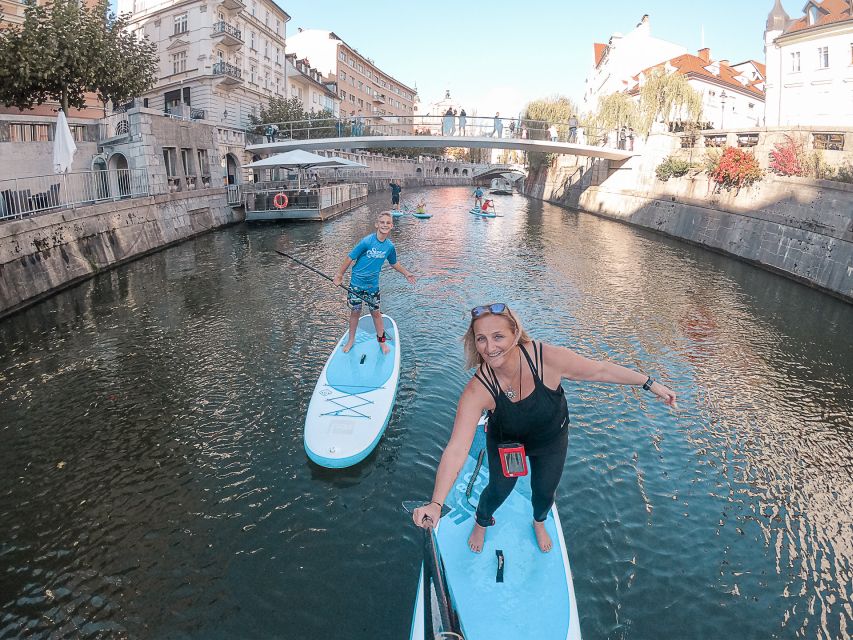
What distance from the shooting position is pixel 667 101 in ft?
118

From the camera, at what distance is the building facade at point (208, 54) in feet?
139

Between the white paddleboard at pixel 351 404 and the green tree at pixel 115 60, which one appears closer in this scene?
the white paddleboard at pixel 351 404

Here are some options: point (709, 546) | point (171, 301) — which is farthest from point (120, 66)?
point (709, 546)

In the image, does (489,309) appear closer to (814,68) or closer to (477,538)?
(477,538)

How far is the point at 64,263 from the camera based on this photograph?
1468cm

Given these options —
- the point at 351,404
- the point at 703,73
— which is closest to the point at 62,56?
the point at 351,404

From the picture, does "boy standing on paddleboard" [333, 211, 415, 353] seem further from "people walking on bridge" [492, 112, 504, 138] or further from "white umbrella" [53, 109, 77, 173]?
"people walking on bridge" [492, 112, 504, 138]

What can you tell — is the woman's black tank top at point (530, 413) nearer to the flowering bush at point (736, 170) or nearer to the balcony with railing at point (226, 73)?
the flowering bush at point (736, 170)

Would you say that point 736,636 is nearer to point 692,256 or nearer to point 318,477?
point 318,477

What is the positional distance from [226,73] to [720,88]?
44.4 m

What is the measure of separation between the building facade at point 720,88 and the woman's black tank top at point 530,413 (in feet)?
168

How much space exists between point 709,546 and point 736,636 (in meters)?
1.14

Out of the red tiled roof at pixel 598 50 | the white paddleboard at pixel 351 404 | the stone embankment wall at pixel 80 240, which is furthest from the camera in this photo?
the red tiled roof at pixel 598 50

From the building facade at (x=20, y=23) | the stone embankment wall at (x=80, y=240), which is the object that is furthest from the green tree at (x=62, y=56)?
the stone embankment wall at (x=80, y=240)
